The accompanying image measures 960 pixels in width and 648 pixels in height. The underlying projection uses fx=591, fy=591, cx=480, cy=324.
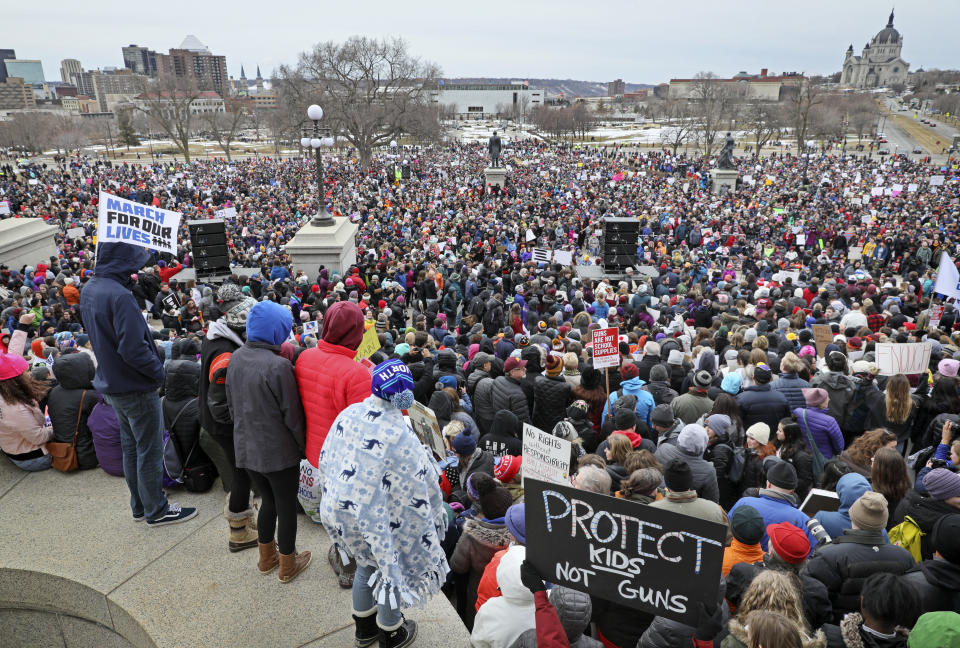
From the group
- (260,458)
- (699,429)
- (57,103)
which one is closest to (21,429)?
(260,458)

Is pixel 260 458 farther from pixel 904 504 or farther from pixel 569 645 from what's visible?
pixel 904 504

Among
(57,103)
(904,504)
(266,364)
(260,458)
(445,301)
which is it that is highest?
(57,103)

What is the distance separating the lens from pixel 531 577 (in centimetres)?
253

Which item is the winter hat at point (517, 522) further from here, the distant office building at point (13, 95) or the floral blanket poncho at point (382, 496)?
the distant office building at point (13, 95)

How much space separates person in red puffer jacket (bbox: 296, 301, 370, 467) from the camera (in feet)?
9.96

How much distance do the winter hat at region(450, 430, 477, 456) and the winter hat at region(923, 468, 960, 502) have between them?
118 inches

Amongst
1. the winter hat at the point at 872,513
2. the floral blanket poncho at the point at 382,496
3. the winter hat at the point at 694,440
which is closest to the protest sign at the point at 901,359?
the winter hat at the point at 694,440

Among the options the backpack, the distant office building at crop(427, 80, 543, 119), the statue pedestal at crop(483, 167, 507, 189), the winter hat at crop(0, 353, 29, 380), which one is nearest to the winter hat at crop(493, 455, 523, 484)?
the backpack

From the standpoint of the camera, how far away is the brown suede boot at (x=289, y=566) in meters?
3.46

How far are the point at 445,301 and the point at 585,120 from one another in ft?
Answer: 304

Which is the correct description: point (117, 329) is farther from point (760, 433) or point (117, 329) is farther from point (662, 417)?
point (760, 433)

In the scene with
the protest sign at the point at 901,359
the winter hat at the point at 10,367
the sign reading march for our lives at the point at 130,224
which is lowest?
the protest sign at the point at 901,359

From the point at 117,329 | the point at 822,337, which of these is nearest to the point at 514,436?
the point at 117,329

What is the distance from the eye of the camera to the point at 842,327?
9.69 m
